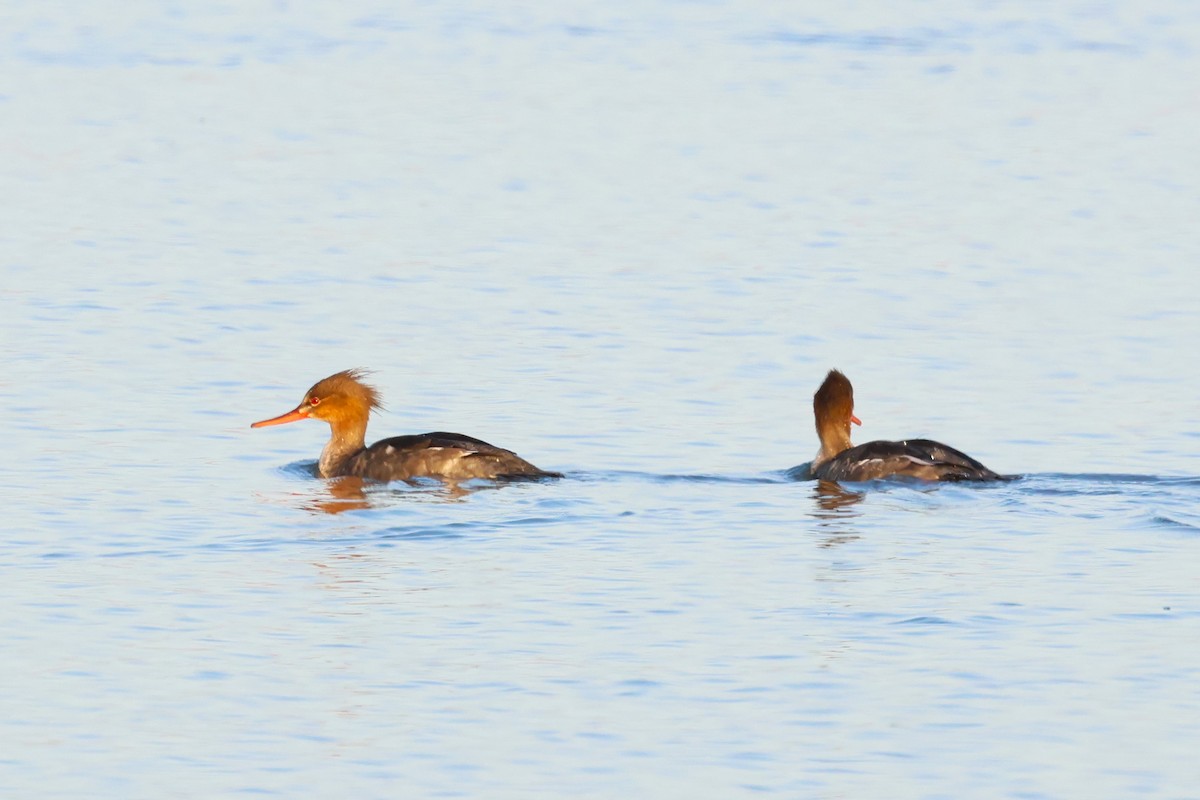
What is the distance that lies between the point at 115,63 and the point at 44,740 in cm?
2353

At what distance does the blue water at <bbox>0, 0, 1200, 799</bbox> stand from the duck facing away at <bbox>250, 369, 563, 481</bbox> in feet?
0.67

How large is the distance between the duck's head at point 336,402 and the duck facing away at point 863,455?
9.89 feet

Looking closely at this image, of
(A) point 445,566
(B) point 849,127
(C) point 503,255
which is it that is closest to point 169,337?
(C) point 503,255

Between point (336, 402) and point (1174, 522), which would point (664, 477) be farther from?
point (1174, 522)

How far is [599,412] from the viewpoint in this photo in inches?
616

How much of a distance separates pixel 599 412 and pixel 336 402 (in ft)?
5.83

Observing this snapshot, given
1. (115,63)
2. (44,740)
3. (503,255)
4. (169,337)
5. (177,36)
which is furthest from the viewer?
(177,36)

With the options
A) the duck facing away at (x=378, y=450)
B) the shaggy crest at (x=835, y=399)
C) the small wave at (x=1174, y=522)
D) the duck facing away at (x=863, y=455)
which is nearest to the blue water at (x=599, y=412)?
the small wave at (x=1174, y=522)

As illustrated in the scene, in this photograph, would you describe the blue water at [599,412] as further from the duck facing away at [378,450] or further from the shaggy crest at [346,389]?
the shaggy crest at [346,389]

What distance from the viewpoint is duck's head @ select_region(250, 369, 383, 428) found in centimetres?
1517

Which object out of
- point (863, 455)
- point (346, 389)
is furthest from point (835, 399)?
point (346, 389)

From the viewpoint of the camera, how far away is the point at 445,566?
38.2 ft

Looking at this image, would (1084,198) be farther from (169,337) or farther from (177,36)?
(177,36)

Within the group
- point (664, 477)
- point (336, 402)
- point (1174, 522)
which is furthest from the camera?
point (336, 402)
